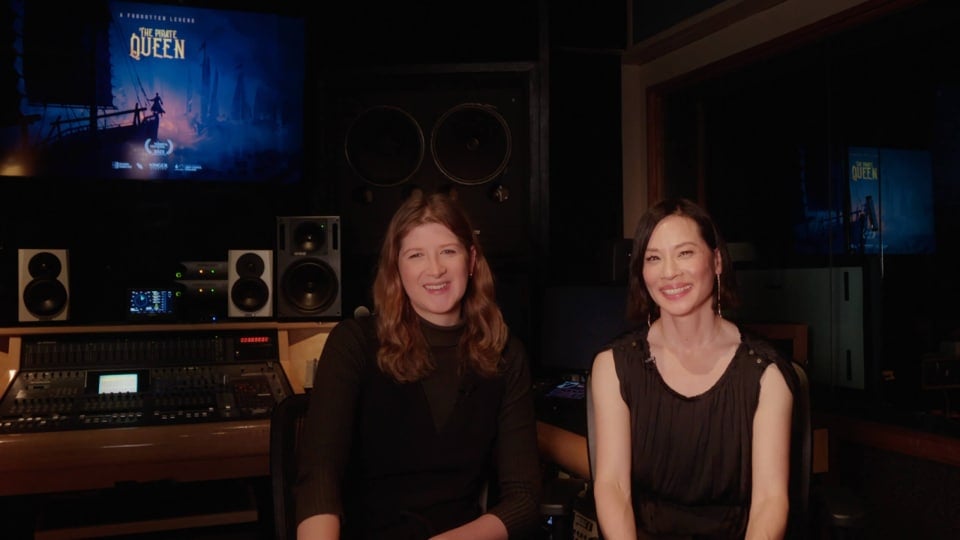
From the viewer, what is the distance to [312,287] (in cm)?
285

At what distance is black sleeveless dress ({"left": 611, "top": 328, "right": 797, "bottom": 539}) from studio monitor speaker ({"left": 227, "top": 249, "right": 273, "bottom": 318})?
58.0 inches

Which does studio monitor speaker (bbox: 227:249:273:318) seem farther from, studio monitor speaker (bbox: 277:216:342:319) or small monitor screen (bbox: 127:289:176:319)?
small monitor screen (bbox: 127:289:176:319)

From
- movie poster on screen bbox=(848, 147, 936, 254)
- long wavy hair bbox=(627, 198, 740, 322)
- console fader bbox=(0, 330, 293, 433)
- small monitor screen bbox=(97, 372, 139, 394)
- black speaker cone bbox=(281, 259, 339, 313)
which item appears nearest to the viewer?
long wavy hair bbox=(627, 198, 740, 322)

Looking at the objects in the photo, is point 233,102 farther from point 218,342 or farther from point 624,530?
point 624,530

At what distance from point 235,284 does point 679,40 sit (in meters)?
2.20

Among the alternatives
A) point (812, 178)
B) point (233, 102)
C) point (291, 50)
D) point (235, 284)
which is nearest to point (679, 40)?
point (812, 178)

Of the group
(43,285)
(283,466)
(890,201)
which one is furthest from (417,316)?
(890,201)

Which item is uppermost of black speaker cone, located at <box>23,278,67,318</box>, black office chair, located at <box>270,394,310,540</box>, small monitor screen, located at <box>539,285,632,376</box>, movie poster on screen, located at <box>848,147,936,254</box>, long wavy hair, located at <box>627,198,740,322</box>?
movie poster on screen, located at <box>848,147,936,254</box>

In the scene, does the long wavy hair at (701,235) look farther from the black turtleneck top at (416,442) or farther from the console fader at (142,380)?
the console fader at (142,380)

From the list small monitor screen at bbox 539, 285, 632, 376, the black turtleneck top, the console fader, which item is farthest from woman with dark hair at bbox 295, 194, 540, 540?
small monitor screen at bbox 539, 285, 632, 376

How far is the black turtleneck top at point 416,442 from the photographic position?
1685 millimetres

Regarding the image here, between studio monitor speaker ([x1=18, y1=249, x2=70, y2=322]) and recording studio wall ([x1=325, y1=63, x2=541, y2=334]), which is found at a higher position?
recording studio wall ([x1=325, y1=63, x2=541, y2=334])

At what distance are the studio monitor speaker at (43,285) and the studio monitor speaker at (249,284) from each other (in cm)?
51

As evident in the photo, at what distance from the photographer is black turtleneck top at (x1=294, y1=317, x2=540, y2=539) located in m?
1.68
